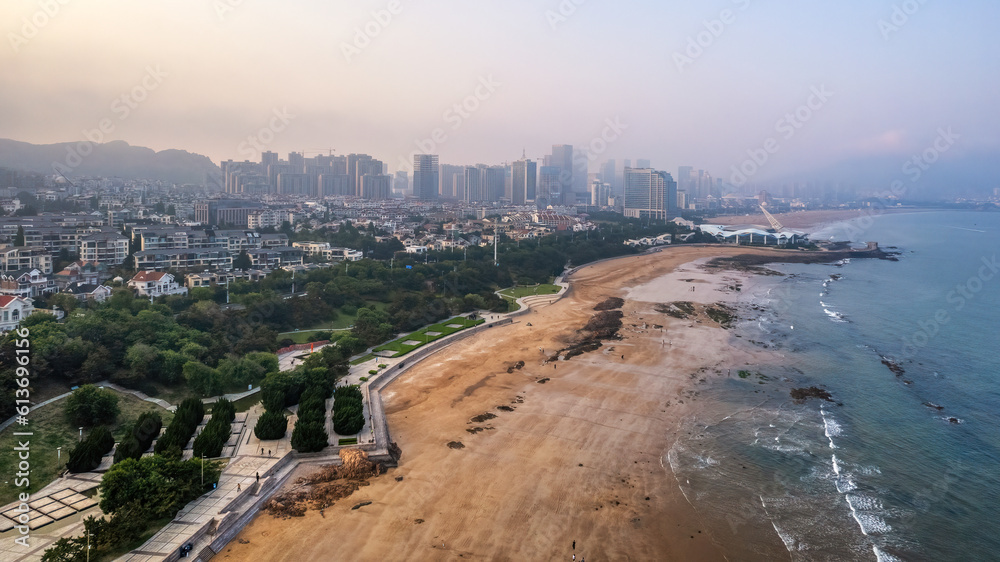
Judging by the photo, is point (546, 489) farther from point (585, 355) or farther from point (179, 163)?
point (179, 163)

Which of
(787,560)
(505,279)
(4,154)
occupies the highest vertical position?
(4,154)

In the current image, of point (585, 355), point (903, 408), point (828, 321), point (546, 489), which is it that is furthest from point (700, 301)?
point (546, 489)

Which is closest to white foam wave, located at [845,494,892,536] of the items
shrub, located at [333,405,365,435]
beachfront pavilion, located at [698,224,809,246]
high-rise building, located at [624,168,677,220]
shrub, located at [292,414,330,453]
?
shrub, located at [333,405,365,435]

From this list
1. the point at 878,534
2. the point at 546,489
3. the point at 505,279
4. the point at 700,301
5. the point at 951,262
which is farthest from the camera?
the point at 951,262

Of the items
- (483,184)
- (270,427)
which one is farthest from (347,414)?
(483,184)

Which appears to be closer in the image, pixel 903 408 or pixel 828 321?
pixel 903 408

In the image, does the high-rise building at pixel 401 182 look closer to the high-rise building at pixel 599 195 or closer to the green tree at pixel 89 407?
the high-rise building at pixel 599 195

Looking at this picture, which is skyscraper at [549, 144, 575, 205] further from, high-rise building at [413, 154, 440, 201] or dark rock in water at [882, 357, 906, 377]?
dark rock in water at [882, 357, 906, 377]
